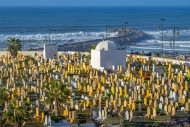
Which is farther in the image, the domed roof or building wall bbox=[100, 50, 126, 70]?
the domed roof

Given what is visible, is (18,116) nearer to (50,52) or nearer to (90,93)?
(90,93)

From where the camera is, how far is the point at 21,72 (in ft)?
137

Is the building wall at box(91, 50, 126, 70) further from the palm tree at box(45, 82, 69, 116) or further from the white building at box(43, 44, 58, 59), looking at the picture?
the palm tree at box(45, 82, 69, 116)

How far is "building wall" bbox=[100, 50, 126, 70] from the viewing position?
144 feet

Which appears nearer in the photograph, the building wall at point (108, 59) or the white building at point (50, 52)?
the building wall at point (108, 59)

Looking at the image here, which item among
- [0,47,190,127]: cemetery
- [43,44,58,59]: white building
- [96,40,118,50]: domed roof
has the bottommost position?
[0,47,190,127]: cemetery

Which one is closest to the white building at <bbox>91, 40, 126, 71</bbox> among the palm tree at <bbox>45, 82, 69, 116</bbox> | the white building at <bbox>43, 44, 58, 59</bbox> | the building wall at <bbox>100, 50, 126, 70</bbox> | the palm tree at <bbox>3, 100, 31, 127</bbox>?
the building wall at <bbox>100, 50, 126, 70</bbox>

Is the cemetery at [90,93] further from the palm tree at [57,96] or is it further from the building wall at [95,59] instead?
the building wall at [95,59]

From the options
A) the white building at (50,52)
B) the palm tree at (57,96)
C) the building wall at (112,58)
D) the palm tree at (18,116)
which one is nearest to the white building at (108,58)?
the building wall at (112,58)

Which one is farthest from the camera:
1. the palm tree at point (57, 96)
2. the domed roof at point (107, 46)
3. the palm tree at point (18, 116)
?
the domed roof at point (107, 46)

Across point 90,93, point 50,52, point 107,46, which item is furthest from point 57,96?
point 50,52

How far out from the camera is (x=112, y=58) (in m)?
44.1

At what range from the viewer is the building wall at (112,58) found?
144 feet

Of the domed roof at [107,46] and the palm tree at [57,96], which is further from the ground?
the domed roof at [107,46]
